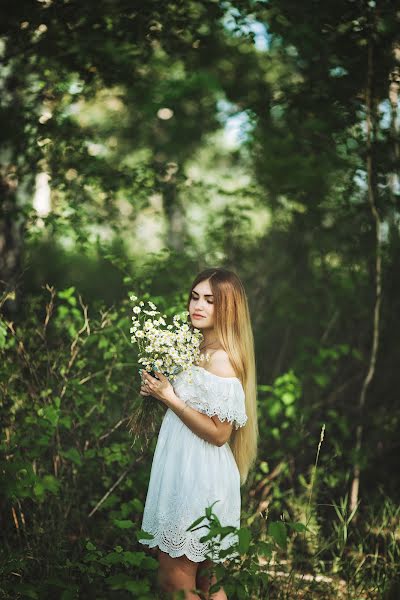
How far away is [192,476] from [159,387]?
441 millimetres

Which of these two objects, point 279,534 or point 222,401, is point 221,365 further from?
point 279,534

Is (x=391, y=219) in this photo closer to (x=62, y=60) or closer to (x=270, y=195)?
(x=270, y=195)

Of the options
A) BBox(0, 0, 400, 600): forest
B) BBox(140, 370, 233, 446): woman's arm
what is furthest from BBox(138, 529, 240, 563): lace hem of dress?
BBox(140, 370, 233, 446): woman's arm

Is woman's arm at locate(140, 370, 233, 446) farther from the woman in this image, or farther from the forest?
the forest

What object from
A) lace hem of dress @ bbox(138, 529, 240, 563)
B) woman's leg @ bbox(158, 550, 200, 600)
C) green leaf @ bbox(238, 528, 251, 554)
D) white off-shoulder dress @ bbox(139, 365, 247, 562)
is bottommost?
woman's leg @ bbox(158, 550, 200, 600)

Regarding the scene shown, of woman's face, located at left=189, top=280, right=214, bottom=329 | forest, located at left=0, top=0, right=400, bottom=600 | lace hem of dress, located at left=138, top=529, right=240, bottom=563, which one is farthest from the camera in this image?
forest, located at left=0, top=0, right=400, bottom=600

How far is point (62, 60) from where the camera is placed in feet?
12.7

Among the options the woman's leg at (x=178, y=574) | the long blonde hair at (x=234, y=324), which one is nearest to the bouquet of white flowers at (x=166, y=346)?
the long blonde hair at (x=234, y=324)

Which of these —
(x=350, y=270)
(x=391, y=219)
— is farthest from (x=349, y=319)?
(x=391, y=219)

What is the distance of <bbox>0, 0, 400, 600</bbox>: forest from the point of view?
10.8 feet

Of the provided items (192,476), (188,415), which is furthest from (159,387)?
(192,476)

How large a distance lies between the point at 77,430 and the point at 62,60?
102 inches

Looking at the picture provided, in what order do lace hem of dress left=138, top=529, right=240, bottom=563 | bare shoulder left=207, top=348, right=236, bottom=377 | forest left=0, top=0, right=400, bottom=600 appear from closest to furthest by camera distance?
1. lace hem of dress left=138, top=529, right=240, bottom=563
2. bare shoulder left=207, top=348, right=236, bottom=377
3. forest left=0, top=0, right=400, bottom=600

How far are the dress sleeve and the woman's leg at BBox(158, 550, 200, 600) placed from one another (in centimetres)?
68
